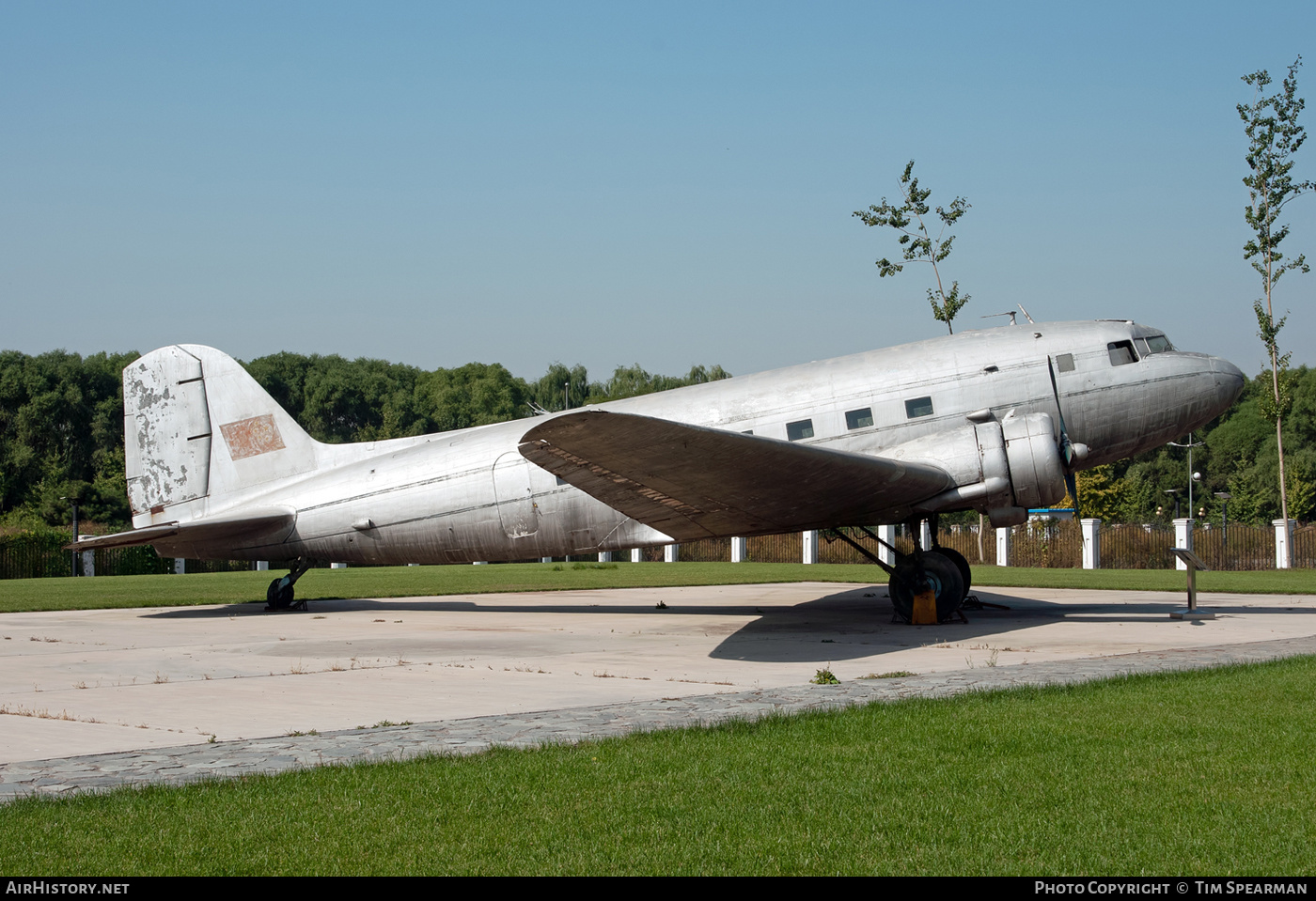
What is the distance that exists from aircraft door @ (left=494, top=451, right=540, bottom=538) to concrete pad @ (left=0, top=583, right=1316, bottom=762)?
5.13 ft

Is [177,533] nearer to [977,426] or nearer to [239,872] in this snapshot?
[977,426]

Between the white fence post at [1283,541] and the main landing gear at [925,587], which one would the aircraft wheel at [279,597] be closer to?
the main landing gear at [925,587]

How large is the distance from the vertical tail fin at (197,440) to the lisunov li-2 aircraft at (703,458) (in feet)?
0.11

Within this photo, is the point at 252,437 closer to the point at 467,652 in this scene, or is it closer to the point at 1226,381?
the point at 467,652

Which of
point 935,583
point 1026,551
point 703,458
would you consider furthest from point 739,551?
point 703,458

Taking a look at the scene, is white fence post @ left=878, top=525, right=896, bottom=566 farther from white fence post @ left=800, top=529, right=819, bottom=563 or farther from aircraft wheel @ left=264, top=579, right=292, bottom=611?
aircraft wheel @ left=264, top=579, right=292, bottom=611

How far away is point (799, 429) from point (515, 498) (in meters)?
4.77

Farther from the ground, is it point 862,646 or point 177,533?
point 177,533

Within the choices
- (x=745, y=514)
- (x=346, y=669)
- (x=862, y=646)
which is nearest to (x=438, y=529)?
(x=745, y=514)

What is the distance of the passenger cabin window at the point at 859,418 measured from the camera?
16344mm

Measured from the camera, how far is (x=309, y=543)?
747 inches

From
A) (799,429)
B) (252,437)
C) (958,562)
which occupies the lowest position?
(958,562)

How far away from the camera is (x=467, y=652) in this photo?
43.5 feet
